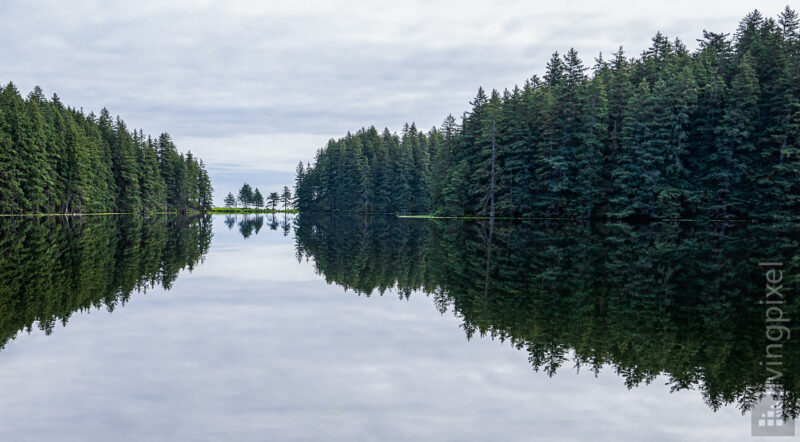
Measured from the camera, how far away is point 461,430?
5.03 m

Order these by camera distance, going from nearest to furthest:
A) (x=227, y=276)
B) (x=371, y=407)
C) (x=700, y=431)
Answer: (x=700, y=431)
(x=371, y=407)
(x=227, y=276)

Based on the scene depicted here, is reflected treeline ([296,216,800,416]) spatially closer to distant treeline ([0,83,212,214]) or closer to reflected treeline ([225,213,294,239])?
reflected treeline ([225,213,294,239])

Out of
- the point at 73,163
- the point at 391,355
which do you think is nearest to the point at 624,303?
the point at 391,355

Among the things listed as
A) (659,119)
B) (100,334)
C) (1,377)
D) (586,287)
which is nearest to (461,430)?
(1,377)

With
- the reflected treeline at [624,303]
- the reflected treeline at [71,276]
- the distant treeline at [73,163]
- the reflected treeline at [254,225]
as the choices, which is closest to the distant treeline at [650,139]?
the reflected treeline at [254,225]

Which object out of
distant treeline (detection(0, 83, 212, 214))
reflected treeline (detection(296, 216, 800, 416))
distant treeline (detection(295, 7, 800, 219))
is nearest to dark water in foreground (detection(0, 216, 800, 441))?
reflected treeline (detection(296, 216, 800, 416))

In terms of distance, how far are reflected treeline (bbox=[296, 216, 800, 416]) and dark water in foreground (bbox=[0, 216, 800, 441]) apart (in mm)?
54

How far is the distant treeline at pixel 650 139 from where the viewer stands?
160ft

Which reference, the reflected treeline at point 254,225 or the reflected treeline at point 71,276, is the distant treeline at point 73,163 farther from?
the reflected treeline at point 71,276

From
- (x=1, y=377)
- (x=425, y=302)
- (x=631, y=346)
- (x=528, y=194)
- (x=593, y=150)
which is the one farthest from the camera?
(x=528, y=194)

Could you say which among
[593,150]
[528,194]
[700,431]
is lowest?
[700,431]

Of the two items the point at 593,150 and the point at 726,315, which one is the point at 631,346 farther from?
the point at 593,150

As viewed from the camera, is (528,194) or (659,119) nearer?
(659,119)

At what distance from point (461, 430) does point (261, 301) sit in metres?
7.87
